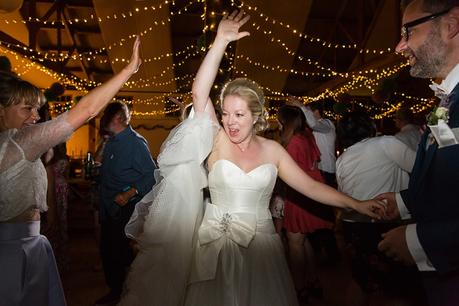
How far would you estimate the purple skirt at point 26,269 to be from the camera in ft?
6.11

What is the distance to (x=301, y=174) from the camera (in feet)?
8.42

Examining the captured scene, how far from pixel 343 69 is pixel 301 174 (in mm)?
11781

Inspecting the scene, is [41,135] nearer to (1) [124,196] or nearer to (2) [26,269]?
(2) [26,269]

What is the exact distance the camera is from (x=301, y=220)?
12.9 feet

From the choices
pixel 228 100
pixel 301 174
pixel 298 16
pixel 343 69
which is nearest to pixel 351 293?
pixel 301 174

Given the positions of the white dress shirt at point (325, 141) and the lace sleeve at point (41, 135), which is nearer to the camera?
the lace sleeve at point (41, 135)

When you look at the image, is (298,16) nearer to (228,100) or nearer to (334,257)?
(334,257)

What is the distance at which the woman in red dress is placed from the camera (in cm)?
391

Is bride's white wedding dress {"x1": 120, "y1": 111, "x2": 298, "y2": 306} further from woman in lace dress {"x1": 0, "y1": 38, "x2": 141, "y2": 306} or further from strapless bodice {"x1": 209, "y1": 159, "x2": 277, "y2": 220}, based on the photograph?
woman in lace dress {"x1": 0, "y1": 38, "x2": 141, "y2": 306}

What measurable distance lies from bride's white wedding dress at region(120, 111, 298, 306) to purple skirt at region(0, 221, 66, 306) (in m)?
0.39

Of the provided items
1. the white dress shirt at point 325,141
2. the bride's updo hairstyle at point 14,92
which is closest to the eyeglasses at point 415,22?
the bride's updo hairstyle at point 14,92

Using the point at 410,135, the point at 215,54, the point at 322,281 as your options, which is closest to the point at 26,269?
the point at 215,54

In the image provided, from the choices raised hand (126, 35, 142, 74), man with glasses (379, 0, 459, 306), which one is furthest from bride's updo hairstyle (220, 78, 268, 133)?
man with glasses (379, 0, 459, 306)

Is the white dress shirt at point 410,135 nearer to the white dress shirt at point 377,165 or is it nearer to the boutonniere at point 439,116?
the white dress shirt at point 377,165
